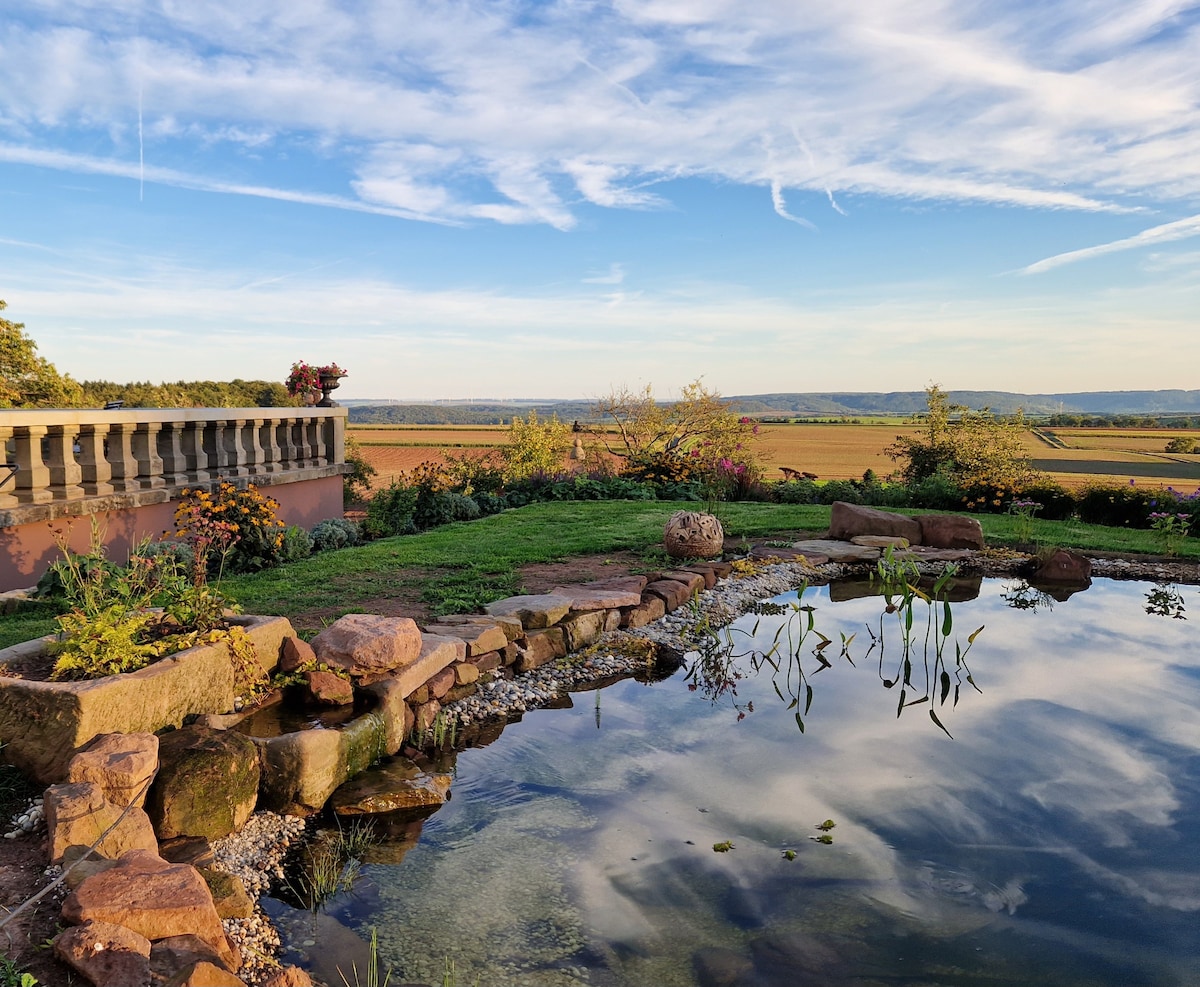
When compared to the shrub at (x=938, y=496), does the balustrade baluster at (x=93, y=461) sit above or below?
above

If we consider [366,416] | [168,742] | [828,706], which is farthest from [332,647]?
[366,416]

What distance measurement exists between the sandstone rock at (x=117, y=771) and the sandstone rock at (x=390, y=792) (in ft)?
3.41

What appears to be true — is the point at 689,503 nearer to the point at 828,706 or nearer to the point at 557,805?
the point at 828,706

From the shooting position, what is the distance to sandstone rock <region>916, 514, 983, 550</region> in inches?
445

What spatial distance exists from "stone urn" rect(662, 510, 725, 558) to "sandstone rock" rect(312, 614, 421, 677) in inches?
194

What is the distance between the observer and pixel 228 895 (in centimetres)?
329

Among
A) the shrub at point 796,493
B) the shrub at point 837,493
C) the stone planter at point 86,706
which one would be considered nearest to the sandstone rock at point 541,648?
the stone planter at point 86,706

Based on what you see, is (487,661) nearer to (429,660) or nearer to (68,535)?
(429,660)

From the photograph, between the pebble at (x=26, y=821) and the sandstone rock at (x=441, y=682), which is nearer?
the pebble at (x=26, y=821)

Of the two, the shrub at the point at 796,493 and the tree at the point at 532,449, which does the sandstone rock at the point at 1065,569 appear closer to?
the shrub at the point at 796,493

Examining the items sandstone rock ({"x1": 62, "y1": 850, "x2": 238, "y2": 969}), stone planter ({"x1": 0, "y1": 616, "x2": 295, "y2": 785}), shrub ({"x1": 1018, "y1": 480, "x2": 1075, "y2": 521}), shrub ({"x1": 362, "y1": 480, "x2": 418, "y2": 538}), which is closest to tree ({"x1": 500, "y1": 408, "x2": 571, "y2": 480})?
shrub ({"x1": 362, "y1": 480, "x2": 418, "y2": 538})

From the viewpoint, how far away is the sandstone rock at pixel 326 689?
4910mm

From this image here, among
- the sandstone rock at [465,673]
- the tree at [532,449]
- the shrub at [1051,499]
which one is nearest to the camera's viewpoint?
the sandstone rock at [465,673]

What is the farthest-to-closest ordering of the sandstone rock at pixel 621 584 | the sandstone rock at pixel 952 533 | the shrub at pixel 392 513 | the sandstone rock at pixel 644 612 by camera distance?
the shrub at pixel 392 513, the sandstone rock at pixel 952 533, the sandstone rock at pixel 621 584, the sandstone rock at pixel 644 612
